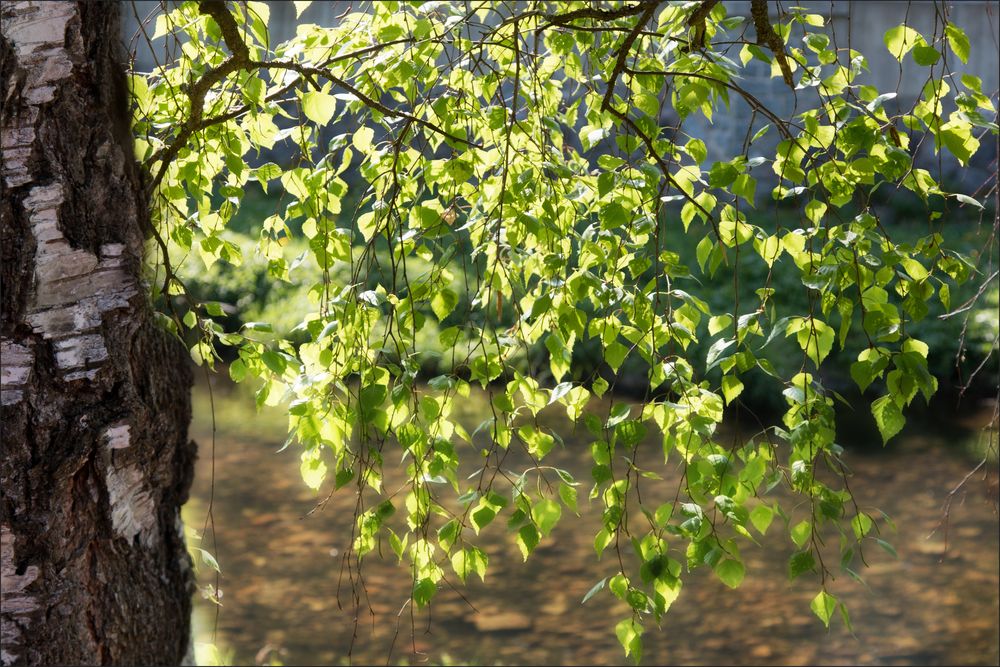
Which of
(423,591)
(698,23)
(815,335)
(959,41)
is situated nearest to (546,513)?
(423,591)

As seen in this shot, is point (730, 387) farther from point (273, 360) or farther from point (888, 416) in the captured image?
point (273, 360)

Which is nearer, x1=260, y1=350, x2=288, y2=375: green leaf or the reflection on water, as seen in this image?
x1=260, y1=350, x2=288, y2=375: green leaf

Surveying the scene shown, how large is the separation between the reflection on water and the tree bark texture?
6.23ft

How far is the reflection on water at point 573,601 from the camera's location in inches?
144

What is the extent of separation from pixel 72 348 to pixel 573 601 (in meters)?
2.82

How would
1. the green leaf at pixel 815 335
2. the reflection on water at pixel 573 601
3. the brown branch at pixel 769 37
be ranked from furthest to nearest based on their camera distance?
the reflection on water at pixel 573 601 < the brown branch at pixel 769 37 < the green leaf at pixel 815 335

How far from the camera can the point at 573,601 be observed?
13.0 feet

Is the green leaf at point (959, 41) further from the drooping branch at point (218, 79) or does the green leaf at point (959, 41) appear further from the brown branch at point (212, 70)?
the brown branch at point (212, 70)

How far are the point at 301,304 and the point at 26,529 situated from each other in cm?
528

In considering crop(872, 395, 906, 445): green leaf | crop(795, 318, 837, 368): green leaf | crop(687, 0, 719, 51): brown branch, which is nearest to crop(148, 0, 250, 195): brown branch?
crop(687, 0, 719, 51): brown branch

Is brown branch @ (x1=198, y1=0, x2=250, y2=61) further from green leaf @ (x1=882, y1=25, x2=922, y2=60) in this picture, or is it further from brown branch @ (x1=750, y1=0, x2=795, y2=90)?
green leaf @ (x1=882, y1=25, x2=922, y2=60)

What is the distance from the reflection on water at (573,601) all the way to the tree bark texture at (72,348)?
190cm

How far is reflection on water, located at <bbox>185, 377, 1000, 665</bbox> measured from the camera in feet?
12.0

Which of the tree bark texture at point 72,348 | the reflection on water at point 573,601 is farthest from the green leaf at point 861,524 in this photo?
the reflection on water at point 573,601
